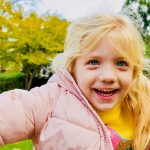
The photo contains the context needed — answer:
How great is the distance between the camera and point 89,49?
7.67ft

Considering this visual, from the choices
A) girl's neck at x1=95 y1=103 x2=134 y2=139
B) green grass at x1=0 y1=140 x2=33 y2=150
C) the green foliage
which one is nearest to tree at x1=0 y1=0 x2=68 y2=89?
the green foliage

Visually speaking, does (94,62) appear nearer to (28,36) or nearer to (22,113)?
(22,113)

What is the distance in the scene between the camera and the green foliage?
80.4 ft

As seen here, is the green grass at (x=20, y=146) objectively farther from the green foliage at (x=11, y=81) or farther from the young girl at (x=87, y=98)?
→ the green foliage at (x=11, y=81)

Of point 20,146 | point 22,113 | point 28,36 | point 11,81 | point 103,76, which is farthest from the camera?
point 11,81

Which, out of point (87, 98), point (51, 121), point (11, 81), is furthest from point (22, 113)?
point (11, 81)

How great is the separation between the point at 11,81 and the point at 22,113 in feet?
74.8

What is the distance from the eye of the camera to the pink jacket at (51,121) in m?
2.18

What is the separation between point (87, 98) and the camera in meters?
2.38

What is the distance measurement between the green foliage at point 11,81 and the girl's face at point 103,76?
73.1ft

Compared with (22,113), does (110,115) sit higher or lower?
lower

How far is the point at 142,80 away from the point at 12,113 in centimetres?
80

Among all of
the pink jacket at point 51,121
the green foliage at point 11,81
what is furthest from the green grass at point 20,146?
the green foliage at point 11,81

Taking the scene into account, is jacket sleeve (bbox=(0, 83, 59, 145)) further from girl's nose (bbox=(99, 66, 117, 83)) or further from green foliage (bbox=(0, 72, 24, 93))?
green foliage (bbox=(0, 72, 24, 93))
